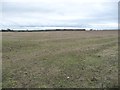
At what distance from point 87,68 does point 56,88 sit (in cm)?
353

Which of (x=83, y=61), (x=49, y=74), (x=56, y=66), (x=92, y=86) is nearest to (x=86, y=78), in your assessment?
(x=92, y=86)

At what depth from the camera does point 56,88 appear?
8.98m

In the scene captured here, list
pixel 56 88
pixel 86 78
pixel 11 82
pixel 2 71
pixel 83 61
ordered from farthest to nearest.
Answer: pixel 83 61 < pixel 2 71 < pixel 86 78 < pixel 11 82 < pixel 56 88

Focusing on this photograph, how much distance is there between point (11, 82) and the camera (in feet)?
31.4

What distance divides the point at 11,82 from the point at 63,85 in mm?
2093

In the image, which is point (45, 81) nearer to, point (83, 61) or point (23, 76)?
point (23, 76)

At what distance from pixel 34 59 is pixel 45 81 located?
5.11 m

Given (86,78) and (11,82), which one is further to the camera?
(86,78)

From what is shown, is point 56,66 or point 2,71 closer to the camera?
point 2,71

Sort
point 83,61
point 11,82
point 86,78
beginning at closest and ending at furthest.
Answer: point 11,82 → point 86,78 → point 83,61

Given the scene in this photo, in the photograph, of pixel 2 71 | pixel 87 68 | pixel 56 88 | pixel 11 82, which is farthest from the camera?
pixel 87 68

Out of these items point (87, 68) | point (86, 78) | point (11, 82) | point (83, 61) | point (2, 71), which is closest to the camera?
point (11, 82)

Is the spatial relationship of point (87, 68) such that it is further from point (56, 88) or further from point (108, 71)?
point (56, 88)

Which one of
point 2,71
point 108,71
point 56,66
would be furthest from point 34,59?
point 108,71
